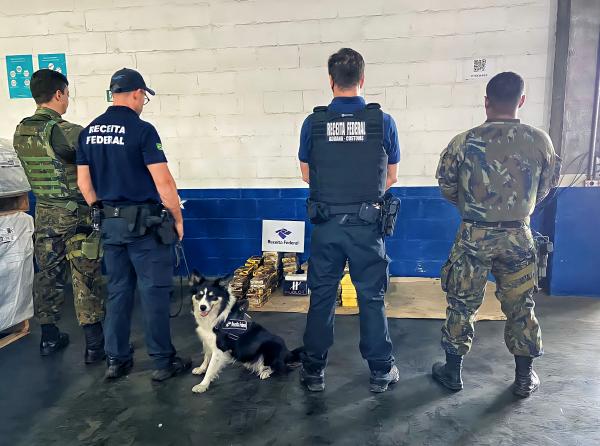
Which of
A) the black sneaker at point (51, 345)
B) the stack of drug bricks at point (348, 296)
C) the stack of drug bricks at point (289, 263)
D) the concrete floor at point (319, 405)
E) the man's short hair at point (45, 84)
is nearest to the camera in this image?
the concrete floor at point (319, 405)

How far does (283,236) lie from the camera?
449 centimetres

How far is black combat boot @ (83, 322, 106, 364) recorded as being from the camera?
306cm

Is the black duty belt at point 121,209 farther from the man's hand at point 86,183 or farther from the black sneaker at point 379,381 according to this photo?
the black sneaker at point 379,381

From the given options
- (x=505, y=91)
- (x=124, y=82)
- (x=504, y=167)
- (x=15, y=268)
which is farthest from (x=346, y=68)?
(x=15, y=268)

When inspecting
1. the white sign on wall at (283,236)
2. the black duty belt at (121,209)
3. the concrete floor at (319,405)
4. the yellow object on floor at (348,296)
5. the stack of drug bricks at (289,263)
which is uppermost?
the black duty belt at (121,209)

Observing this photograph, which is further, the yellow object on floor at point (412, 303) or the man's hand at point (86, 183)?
the yellow object on floor at point (412, 303)

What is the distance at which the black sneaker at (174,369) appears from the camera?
2.78m

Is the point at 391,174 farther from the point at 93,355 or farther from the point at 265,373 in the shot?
the point at 93,355

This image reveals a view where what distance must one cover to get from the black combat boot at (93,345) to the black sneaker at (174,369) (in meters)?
0.52

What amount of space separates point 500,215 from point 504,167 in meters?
0.25

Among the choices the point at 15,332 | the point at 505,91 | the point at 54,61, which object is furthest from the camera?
the point at 54,61

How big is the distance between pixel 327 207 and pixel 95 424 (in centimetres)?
165

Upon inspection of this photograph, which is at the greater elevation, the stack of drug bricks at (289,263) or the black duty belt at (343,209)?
the black duty belt at (343,209)

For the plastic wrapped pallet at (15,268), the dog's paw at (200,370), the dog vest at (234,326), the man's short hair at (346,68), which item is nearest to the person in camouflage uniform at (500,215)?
the man's short hair at (346,68)
